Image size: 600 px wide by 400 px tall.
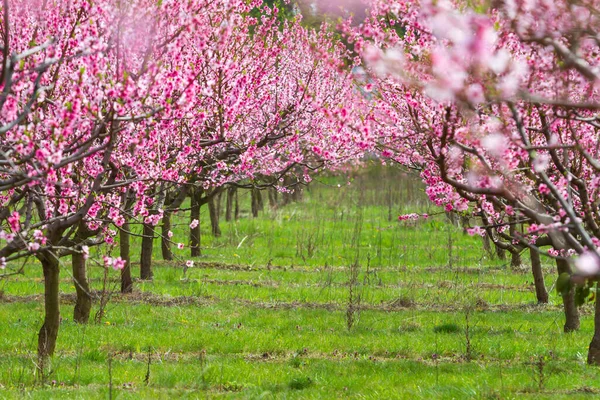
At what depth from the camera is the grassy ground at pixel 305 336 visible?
8625 mm

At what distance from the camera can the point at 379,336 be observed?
37.7ft

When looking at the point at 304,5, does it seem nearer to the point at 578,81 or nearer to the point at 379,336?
the point at 379,336

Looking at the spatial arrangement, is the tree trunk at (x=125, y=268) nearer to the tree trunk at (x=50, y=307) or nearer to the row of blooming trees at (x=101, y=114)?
the row of blooming trees at (x=101, y=114)

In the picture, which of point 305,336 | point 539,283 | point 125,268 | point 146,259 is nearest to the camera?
point 305,336

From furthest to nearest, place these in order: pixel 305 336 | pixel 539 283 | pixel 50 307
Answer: pixel 539 283, pixel 305 336, pixel 50 307

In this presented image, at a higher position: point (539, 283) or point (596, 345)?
point (539, 283)

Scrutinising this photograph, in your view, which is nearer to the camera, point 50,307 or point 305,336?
point 50,307

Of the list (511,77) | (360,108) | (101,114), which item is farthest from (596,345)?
(101,114)

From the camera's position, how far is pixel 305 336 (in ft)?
37.4

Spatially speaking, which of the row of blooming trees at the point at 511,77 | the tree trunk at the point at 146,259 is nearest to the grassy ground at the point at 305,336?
the tree trunk at the point at 146,259

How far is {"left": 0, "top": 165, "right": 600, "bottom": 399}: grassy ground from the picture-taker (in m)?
8.62

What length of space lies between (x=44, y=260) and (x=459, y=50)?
20.6 ft

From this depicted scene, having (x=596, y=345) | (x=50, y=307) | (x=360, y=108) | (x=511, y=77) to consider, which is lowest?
(x=596, y=345)

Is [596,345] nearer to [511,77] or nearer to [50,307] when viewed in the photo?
[511,77]
